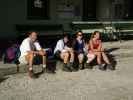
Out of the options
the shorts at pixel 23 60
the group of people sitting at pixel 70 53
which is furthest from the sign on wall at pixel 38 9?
the shorts at pixel 23 60

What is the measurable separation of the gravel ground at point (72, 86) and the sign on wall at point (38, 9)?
685cm

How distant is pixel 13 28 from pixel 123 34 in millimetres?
5069

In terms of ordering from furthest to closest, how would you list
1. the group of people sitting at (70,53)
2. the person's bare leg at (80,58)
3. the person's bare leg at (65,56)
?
1. the person's bare leg at (80,58)
2. the person's bare leg at (65,56)
3. the group of people sitting at (70,53)

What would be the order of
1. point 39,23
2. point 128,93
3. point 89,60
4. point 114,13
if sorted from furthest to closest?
point 114,13
point 39,23
point 89,60
point 128,93

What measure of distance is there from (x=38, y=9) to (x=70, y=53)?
7379 mm

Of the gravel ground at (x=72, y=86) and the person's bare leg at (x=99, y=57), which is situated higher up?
the person's bare leg at (x=99, y=57)

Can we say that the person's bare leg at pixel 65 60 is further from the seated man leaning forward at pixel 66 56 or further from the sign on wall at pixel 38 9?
the sign on wall at pixel 38 9

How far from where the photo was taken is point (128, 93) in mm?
9305

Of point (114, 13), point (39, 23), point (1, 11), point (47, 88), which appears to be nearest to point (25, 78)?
point (47, 88)

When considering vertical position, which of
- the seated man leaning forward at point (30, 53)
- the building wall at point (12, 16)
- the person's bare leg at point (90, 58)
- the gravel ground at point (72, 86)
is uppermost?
the building wall at point (12, 16)

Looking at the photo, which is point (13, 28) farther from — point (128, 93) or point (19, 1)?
point (128, 93)

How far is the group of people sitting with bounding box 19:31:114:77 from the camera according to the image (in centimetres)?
1069

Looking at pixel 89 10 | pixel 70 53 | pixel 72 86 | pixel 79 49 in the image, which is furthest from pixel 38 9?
pixel 72 86

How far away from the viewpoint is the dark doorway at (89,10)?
20078mm
